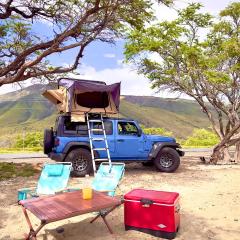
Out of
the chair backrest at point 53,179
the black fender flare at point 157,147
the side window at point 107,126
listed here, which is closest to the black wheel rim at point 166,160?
the black fender flare at point 157,147

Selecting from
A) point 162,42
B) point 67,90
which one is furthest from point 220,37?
point 67,90

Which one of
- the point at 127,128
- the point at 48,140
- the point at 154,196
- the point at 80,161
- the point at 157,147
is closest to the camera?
the point at 154,196

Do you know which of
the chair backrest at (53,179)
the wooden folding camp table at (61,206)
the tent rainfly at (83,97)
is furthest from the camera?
the tent rainfly at (83,97)

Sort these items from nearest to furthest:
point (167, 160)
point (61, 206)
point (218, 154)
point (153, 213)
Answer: point (61, 206) < point (153, 213) < point (167, 160) < point (218, 154)

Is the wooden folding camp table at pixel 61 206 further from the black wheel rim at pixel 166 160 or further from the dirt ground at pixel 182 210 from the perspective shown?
the black wheel rim at pixel 166 160

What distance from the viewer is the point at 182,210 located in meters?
7.91

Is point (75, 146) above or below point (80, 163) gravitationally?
above

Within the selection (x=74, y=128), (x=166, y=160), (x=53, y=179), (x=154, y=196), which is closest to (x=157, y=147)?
(x=166, y=160)

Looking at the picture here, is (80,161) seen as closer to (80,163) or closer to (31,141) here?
(80,163)

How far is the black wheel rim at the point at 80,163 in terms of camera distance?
12.3m

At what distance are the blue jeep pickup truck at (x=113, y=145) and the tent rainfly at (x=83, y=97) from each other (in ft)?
1.56

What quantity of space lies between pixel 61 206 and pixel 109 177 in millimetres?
2787

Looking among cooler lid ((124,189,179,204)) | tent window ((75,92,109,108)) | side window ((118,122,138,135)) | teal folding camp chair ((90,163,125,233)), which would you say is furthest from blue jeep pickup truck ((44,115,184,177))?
cooler lid ((124,189,179,204))

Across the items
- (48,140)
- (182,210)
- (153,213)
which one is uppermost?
(48,140)
